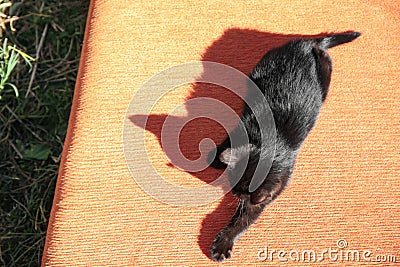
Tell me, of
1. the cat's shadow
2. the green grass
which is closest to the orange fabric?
the cat's shadow

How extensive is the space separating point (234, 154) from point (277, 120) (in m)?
0.17

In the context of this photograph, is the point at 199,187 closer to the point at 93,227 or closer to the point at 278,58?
the point at 93,227

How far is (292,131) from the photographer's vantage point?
1.16 metres

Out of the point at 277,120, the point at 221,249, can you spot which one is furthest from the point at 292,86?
the point at 221,249

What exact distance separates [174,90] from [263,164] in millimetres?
341

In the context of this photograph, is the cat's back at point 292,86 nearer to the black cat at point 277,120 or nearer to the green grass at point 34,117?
the black cat at point 277,120

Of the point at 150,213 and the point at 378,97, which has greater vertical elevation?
the point at 378,97

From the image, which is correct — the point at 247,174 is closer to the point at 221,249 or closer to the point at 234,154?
the point at 234,154

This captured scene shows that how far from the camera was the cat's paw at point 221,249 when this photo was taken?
1.05 metres

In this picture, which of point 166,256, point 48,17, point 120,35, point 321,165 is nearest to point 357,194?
point 321,165

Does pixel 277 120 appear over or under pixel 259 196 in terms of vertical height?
over

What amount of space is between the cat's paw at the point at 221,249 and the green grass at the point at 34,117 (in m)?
0.74

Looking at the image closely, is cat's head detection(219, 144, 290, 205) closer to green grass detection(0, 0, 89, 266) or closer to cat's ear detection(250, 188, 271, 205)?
cat's ear detection(250, 188, 271, 205)

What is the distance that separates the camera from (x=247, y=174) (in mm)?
1108
